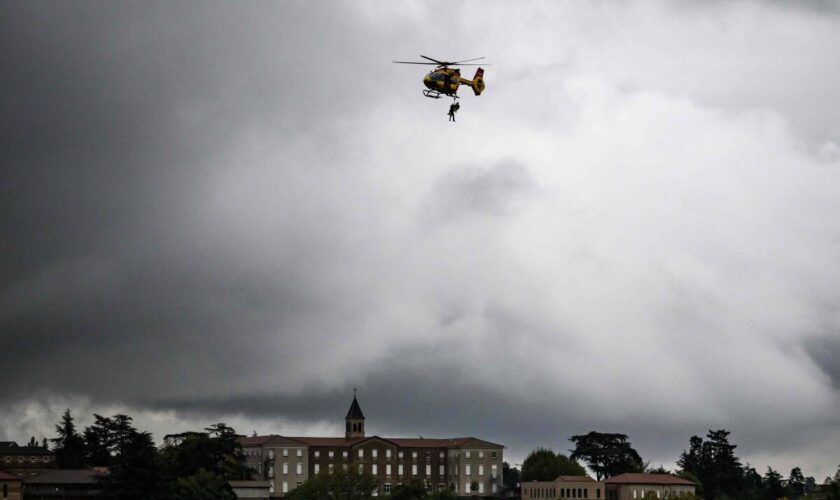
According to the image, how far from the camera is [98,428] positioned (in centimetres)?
19300

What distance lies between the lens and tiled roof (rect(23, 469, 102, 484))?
15162 cm

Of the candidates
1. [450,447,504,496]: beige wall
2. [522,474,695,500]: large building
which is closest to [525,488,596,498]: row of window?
[522,474,695,500]: large building

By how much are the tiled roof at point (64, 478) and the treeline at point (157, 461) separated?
3176 millimetres

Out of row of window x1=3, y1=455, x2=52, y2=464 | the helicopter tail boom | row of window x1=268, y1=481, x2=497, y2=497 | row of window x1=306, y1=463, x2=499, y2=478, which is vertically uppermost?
the helicopter tail boom

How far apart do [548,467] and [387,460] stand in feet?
88.6

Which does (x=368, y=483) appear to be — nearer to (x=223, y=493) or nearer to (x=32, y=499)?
(x=223, y=493)

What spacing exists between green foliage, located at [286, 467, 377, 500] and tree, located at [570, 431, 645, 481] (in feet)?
158

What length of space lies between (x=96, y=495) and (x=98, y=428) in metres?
47.4

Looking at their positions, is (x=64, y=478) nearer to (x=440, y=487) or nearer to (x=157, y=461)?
(x=157, y=461)

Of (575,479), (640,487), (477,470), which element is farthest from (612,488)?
(477,470)

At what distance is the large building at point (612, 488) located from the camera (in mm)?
160750

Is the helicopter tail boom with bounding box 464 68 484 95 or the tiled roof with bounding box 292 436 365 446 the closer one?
the helicopter tail boom with bounding box 464 68 484 95

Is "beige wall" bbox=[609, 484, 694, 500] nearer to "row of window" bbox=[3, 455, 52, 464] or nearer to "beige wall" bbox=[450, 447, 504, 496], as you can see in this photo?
"beige wall" bbox=[450, 447, 504, 496]

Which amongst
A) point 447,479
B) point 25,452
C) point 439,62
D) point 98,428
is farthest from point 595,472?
point 439,62
